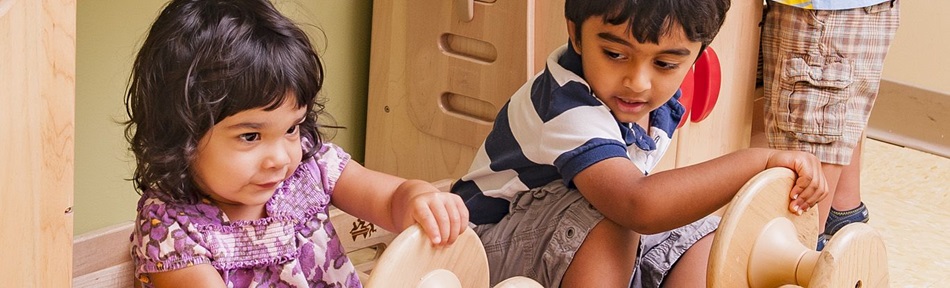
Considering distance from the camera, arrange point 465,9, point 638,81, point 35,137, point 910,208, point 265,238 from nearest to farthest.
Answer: point 35,137
point 265,238
point 638,81
point 465,9
point 910,208

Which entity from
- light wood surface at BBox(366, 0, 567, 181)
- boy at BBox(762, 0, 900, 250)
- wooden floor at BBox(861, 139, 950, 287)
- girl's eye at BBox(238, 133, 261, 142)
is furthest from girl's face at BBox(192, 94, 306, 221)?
wooden floor at BBox(861, 139, 950, 287)

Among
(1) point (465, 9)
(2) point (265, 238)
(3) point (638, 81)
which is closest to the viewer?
(2) point (265, 238)

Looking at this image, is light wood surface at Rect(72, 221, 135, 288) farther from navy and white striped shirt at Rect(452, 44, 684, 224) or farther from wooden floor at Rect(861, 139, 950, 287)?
wooden floor at Rect(861, 139, 950, 287)

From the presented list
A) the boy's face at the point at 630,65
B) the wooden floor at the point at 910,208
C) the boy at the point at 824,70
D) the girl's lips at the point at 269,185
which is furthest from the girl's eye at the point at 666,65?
the wooden floor at the point at 910,208

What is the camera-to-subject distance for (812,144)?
1889mm

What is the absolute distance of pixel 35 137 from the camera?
94cm

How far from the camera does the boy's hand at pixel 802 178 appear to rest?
1.24 m

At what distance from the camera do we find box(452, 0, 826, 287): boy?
125 centimetres

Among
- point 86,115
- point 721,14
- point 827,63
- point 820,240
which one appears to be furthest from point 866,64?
point 86,115

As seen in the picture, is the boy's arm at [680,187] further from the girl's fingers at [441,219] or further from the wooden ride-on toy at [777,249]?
the girl's fingers at [441,219]

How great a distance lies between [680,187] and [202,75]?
50cm

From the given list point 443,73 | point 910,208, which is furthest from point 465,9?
point 910,208

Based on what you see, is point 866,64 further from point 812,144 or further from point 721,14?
point 721,14

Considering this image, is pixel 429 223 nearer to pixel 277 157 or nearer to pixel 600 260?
pixel 277 157
